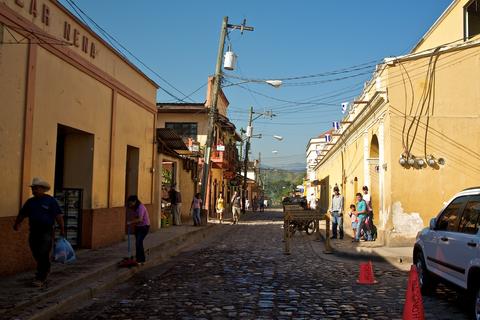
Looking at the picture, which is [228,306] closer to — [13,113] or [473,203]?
[473,203]

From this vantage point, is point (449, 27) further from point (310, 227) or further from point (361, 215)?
point (310, 227)

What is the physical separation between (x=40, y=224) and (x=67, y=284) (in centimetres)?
114

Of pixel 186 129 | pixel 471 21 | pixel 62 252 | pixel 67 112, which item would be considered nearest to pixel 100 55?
pixel 67 112

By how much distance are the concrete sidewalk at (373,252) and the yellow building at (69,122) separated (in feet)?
20.5

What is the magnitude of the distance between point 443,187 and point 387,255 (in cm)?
344

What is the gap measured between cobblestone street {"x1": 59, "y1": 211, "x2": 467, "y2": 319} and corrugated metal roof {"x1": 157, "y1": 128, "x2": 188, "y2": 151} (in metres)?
6.89

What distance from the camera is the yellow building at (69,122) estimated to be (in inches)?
340

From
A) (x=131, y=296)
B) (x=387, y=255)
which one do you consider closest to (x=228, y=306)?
(x=131, y=296)

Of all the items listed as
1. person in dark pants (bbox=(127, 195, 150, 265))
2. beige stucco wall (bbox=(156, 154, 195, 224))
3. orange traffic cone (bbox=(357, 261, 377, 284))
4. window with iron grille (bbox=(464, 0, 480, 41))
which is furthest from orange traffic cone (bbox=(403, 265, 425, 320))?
beige stucco wall (bbox=(156, 154, 195, 224))

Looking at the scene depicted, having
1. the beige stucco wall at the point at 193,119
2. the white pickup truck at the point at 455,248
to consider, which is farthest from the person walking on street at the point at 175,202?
the white pickup truck at the point at 455,248

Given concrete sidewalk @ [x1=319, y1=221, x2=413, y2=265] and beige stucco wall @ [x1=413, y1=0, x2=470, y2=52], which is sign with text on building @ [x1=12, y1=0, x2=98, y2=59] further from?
beige stucco wall @ [x1=413, y1=0, x2=470, y2=52]

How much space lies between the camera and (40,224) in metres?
7.43

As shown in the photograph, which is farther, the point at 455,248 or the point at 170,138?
the point at 170,138

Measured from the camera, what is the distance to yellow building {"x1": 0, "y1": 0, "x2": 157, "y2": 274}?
8633 millimetres
